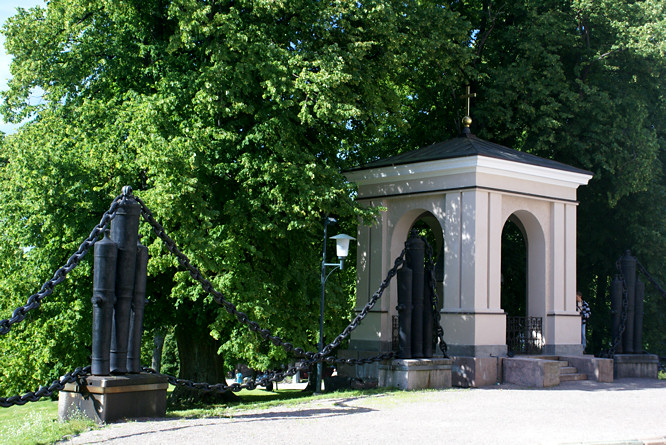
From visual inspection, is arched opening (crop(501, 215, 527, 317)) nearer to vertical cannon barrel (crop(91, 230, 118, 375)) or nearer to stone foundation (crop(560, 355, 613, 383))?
stone foundation (crop(560, 355, 613, 383))

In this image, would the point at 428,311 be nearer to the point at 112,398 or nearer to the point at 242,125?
the point at 242,125

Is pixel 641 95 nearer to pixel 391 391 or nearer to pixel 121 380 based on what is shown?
pixel 391 391

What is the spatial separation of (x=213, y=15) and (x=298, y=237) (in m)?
5.66

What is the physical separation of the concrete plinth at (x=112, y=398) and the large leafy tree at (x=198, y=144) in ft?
21.8

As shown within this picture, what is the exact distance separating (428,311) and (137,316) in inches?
260

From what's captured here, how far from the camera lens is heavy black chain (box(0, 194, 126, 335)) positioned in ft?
27.5

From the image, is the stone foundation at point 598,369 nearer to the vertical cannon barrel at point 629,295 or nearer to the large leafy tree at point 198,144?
the vertical cannon barrel at point 629,295

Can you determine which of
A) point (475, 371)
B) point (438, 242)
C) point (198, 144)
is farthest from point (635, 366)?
point (198, 144)

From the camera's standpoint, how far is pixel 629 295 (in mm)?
18875

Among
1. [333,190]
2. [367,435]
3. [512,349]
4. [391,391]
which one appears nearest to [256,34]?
[333,190]

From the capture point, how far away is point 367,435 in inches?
349

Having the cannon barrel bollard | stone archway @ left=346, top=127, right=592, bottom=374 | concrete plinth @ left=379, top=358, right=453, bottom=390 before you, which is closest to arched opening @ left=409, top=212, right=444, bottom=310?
stone archway @ left=346, top=127, right=592, bottom=374

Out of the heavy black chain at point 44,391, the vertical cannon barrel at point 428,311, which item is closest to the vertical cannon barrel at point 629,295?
the vertical cannon barrel at point 428,311

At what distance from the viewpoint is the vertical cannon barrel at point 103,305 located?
920 centimetres
